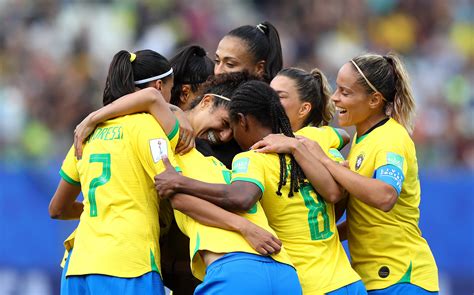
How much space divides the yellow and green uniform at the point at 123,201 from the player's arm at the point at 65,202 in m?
0.44

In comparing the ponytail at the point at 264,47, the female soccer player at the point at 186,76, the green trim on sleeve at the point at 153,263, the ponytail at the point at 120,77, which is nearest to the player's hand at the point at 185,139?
the ponytail at the point at 120,77

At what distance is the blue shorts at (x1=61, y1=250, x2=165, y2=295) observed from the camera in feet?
15.7

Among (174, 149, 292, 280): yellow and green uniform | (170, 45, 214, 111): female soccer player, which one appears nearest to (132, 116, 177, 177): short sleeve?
(174, 149, 292, 280): yellow and green uniform

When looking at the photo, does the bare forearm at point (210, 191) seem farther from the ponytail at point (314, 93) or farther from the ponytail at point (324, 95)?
the ponytail at point (324, 95)

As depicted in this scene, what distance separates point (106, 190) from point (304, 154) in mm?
1040

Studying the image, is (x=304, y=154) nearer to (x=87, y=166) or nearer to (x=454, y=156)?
(x=87, y=166)

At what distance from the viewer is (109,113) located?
4.99m

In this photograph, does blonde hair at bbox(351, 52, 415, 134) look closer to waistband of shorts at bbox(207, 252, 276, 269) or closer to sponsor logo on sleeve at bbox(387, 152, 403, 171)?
sponsor logo on sleeve at bbox(387, 152, 403, 171)

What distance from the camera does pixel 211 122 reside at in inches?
211

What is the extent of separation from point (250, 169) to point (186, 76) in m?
1.31

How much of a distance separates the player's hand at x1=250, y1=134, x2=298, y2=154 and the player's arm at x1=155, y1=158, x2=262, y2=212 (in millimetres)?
242

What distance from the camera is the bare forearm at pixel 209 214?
4.62m

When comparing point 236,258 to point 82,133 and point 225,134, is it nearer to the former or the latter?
point 225,134

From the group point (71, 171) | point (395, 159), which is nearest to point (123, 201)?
point (71, 171)
